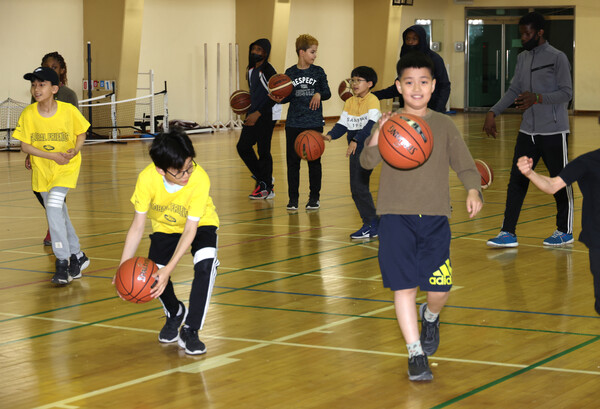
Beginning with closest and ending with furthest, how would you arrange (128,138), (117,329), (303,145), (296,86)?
(117,329) → (303,145) → (296,86) → (128,138)

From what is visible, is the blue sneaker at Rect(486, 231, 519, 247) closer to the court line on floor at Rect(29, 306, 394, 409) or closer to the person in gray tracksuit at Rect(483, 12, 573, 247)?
the person in gray tracksuit at Rect(483, 12, 573, 247)

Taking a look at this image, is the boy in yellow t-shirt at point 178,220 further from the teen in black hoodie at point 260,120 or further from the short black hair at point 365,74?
the teen in black hoodie at point 260,120

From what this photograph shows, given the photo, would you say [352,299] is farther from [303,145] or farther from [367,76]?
[303,145]

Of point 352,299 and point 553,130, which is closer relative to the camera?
point 352,299

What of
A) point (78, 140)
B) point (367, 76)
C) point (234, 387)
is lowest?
point (234, 387)

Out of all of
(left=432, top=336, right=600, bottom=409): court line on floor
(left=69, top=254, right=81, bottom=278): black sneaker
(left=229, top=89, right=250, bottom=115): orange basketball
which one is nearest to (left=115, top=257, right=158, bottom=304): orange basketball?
(left=432, top=336, right=600, bottom=409): court line on floor

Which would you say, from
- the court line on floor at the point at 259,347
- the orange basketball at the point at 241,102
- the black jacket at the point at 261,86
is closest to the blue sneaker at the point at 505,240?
the court line on floor at the point at 259,347

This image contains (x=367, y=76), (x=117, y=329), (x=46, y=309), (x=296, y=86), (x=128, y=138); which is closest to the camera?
(x=117, y=329)

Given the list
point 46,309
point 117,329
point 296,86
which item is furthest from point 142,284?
point 296,86

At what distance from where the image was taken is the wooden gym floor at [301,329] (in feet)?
14.5

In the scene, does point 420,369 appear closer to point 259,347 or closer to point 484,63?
point 259,347

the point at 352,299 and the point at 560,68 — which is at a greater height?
the point at 560,68

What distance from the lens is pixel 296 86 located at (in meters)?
10.4

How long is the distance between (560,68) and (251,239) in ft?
10.6
